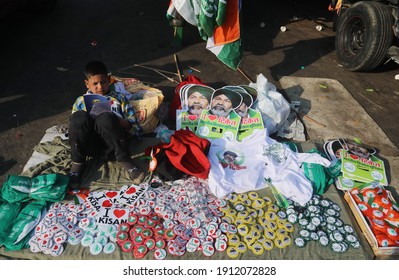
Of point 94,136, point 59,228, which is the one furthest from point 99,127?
point 59,228

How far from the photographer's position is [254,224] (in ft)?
8.50

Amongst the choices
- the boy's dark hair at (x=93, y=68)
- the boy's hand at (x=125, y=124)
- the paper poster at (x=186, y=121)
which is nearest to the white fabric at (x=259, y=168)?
the paper poster at (x=186, y=121)

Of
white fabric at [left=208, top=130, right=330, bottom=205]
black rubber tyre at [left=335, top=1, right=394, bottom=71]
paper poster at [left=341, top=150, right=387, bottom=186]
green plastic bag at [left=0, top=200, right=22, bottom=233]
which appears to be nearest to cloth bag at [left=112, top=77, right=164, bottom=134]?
white fabric at [left=208, top=130, right=330, bottom=205]

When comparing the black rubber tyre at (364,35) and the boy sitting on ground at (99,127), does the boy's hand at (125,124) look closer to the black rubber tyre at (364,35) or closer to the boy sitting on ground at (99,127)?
the boy sitting on ground at (99,127)

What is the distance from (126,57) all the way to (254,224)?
347cm

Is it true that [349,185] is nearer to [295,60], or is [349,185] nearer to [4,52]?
[295,60]

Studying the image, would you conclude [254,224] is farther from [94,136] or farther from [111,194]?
[94,136]

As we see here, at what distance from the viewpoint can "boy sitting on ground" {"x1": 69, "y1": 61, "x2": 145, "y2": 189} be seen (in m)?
2.71

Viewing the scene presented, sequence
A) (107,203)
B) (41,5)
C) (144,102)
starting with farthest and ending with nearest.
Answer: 1. (41,5)
2. (144,102)
3. (107,203)

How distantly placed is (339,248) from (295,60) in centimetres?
355

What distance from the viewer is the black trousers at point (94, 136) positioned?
2686 mm

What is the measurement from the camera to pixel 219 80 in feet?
14.9
